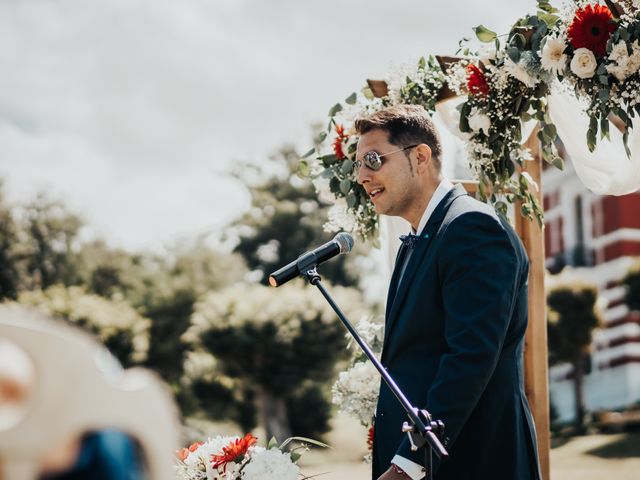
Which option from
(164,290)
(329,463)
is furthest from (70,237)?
(329,463)

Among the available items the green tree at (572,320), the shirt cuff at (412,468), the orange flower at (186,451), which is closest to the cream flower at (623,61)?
the shirt cuff at (412,468)

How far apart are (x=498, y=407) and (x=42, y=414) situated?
7.30 feet

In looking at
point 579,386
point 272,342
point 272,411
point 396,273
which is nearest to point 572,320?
point 579,386

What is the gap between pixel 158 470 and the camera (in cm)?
131

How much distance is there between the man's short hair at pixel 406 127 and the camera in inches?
140

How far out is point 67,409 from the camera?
1224 millimetres

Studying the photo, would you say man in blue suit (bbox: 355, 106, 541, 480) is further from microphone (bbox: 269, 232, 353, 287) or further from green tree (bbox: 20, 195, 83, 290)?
green tree (bbox: 20, 195, 83, 290)

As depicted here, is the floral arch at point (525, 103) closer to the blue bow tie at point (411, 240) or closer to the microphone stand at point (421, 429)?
the blue bow tie at point (411, 240)

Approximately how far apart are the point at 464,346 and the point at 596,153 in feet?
8.33

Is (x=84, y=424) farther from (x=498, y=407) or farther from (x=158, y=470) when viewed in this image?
(x=498, y=407)

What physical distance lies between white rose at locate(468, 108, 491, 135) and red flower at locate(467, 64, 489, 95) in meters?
0.10

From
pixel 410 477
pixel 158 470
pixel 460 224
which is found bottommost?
pixel 158 470

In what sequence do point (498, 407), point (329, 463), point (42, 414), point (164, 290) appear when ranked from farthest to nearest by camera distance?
point (164, 290) < point (329, 463) < point (498, 407) < point (42, 414)

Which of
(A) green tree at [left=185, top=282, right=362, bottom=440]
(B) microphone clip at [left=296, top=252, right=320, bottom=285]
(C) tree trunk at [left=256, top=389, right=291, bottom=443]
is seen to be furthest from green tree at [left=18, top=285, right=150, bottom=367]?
(B) microphone clip at [left=296, top=252, right=320, bottom=285]
